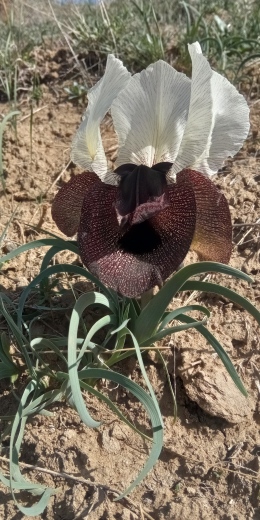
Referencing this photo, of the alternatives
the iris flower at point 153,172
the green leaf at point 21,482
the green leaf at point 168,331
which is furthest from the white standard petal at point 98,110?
the green leaf at point 21,482

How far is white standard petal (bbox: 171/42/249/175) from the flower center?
15 centimetres

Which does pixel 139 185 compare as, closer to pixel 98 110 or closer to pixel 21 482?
pixel 98 110

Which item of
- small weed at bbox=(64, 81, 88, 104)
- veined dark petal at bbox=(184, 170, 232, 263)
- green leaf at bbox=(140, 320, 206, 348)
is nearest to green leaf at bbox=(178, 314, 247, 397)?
green leaf at bbox=(140, 320, 206, 348)

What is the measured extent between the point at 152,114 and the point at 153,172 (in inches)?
5.1

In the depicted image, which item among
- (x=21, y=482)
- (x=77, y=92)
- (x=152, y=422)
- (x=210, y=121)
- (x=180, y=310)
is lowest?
(x=21, y=482)

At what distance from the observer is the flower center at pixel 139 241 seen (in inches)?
48.3

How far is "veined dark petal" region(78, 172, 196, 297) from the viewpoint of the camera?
3.96 feet

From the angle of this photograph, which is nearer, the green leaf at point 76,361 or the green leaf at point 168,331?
the green leaf at point 76,361

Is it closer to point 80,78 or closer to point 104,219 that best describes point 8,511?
point 104,219

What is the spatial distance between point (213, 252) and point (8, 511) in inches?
32.2

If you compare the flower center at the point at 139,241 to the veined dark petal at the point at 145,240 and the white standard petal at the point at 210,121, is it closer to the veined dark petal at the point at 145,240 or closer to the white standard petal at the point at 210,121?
the veined dark petal at the point at 145,240

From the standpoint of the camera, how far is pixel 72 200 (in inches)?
52.9

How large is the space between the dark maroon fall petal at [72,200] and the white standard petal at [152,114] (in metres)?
0.13

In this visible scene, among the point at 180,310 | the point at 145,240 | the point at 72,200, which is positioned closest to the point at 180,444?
the point at 180,310
